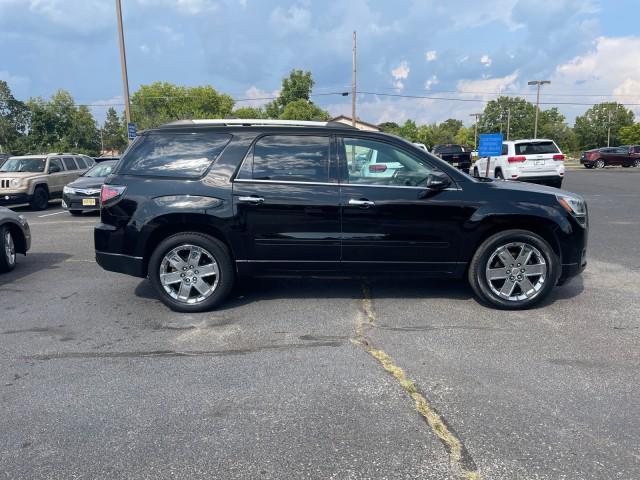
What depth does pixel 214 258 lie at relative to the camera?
507 centimetres

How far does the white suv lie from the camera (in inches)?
741

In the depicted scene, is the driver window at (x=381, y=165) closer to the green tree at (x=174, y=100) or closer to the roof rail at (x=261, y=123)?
the roof rail at (x=261, y=123)

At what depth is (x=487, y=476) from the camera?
254 centimetres

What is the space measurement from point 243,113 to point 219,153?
86.5 m

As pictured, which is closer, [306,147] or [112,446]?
[112,446]

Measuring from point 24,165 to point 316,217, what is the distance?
47.3 feet

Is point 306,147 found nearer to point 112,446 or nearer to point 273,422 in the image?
point 273,422

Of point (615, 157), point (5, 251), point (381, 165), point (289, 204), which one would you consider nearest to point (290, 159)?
point (289, 204)

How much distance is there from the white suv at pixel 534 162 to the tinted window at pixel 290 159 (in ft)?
50.2

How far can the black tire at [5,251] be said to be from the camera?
683 cm

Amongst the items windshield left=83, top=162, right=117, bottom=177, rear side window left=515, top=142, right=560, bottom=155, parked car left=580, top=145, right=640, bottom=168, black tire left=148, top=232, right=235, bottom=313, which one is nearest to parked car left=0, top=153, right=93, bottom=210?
windshield left=83, top=162, right=117, bottom=177

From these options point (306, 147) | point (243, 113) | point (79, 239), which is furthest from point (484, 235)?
point (243, 113)

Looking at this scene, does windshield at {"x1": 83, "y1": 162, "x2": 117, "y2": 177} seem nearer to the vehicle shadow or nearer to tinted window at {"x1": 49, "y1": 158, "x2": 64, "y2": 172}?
tinted window at {"x1": 49, "y1": 158, "x2": 64, "y2": 172}

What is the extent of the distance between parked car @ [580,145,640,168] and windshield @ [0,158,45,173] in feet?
121
